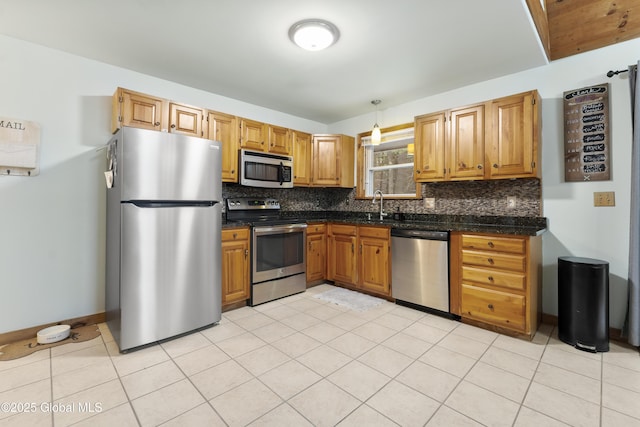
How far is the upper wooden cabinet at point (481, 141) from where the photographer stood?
2613 mm

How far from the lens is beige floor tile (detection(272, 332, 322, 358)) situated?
87.0 inches

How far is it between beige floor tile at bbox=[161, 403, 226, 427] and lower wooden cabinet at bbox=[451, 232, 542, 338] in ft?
7.48

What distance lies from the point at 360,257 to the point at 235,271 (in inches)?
60.7

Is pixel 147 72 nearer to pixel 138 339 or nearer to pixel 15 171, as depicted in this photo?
pixel 15 171

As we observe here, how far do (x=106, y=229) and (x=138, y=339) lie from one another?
1.17 metres

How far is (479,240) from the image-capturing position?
261cm

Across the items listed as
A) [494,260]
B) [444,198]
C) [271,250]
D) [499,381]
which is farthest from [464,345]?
[271,250]

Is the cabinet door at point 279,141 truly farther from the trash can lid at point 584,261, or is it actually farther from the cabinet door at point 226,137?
the trash can lid at point 584,261

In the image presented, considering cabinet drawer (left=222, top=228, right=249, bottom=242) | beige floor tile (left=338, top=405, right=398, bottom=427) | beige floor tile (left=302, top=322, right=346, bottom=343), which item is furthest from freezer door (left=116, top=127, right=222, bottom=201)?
beige floor tile (left=338, top=405, right=398, bottom=427)

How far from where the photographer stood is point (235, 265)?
3.06 meters

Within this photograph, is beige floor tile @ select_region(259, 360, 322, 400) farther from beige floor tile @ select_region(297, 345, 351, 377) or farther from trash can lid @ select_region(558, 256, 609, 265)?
trash can lid @ select_region(558, 256, 609, 265)

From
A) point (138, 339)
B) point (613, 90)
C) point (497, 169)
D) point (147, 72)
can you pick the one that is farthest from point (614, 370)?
point (147, 72)

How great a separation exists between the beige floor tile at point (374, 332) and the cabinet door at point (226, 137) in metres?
2.15

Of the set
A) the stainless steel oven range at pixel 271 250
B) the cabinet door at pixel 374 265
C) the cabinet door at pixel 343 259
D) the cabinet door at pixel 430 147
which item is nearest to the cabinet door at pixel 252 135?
the stainless steel oven range at pixel 271 250
